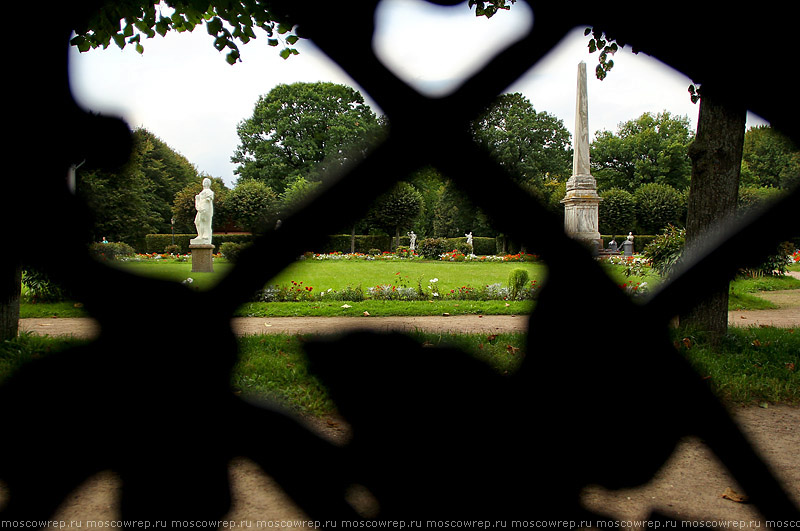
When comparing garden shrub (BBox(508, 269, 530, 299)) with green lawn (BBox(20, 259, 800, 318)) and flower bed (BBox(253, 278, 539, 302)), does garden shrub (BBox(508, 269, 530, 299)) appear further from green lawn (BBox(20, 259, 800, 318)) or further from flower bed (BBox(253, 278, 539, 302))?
green lawn (BBox(20, 259, 800, 318))

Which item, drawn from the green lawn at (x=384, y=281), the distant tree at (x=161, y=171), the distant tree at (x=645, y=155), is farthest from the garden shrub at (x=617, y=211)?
the distant tree at (x=161, y=171)

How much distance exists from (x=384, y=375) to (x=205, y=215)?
64.3ft

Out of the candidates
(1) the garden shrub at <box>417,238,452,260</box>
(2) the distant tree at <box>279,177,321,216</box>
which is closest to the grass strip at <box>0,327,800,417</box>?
(2) the distant tree at <box>279,177,321,216</box>

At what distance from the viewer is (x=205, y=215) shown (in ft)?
61.2

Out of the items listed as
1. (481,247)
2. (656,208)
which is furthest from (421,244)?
(656,208)

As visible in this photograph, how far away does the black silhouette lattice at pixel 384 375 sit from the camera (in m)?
0.42

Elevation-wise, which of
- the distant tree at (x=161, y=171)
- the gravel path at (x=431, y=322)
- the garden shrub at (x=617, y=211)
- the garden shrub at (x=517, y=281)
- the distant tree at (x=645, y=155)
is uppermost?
the distant tree at (x=645, y=155)

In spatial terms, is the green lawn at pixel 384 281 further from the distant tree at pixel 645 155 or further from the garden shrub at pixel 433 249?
the distant tree at pixel 645 155

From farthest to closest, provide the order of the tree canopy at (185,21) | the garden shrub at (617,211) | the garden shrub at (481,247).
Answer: the garden shrub at (617,211) → the garden shrub at (481,247) → the tree canopy at (185,21)

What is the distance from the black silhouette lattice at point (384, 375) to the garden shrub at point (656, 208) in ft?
144

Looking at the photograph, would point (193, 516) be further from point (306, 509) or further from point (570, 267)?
point (570, 267)

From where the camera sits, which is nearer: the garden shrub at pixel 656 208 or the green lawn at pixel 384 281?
the green lawn at pixel 384 281

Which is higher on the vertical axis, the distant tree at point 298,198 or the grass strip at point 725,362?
the distant tree at point 298,198

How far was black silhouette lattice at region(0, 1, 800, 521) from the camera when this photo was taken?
1.37 ft
